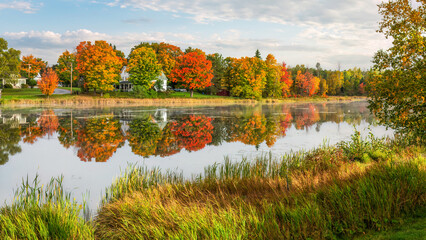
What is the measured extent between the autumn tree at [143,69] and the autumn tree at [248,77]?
66.9ft

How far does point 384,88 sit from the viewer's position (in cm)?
1197

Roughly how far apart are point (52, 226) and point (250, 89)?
73363mm

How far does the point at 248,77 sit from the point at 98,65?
34.2 meters

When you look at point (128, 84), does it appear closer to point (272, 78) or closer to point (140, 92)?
point (140, 92)

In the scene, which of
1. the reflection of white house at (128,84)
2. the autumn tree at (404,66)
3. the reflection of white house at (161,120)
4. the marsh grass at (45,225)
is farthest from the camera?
the reflection of white house at (128,84)

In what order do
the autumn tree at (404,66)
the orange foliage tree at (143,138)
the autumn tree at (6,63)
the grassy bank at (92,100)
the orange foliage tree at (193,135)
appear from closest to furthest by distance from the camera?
the autumn tree at (404,66) → the orange foliage tree at (143,138) → the orange foliage tree at (193,135) → the grassy bank at (92,100) → the autumn tree at (6,63)

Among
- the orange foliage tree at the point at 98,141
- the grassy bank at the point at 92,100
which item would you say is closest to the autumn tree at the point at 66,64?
the grassy bank at the point at 92,100

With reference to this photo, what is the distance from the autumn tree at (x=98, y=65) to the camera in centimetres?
6325

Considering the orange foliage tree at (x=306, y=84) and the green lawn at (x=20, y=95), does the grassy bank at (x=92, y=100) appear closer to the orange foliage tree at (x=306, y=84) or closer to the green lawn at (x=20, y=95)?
the green lawn at (x=20, y=95)

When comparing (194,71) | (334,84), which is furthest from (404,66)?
(334,84)

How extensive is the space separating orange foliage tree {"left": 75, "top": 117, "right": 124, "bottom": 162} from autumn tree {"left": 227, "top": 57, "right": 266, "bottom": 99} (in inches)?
2110

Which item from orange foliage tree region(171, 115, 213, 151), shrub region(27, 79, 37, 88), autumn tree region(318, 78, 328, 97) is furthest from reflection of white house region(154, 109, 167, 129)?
autumn tree region(318, 78, 328, 97)

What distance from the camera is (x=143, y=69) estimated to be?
70.1m

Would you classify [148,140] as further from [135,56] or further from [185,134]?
[135,56]
